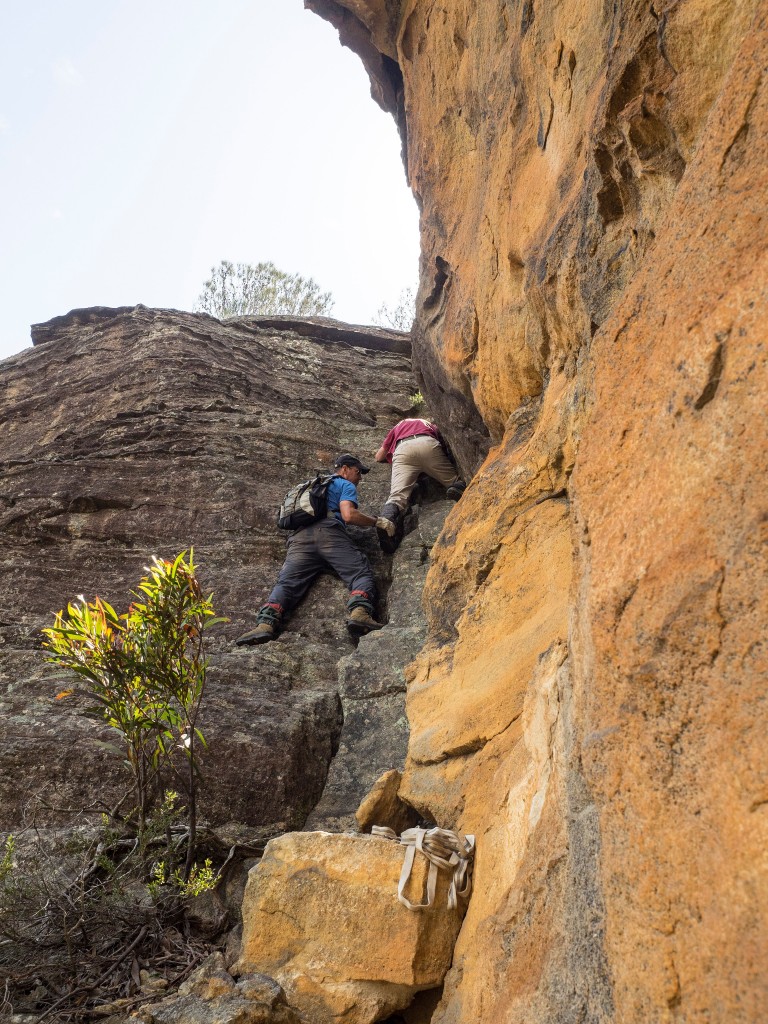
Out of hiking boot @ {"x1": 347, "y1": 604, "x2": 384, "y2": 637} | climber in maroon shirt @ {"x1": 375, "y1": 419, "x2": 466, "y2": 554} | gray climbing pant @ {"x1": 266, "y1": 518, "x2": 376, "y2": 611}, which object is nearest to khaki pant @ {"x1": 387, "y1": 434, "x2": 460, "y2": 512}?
climber in maroon shirt @ {"x1": 375, "y1": 419, "x2": 466, "y2": 554}

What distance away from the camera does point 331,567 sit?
832cm

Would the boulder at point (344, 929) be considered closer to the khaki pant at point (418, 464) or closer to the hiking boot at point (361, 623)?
the hiking boot at point (361, 623)

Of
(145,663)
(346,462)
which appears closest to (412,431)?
(346,462)

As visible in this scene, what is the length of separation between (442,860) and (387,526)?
517 cm

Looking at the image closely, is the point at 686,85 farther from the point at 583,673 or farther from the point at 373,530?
the point at 373,530

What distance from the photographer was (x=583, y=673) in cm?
269

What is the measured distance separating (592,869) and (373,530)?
6641mm

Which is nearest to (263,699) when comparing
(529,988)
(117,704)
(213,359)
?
(117,704)

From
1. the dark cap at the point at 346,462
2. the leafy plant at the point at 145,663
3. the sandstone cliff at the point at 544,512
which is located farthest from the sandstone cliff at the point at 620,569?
the dark cap at the point at 346,462

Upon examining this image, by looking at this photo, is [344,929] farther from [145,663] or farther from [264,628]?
[264,628]

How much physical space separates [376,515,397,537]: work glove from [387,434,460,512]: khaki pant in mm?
602

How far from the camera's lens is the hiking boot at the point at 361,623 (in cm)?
740

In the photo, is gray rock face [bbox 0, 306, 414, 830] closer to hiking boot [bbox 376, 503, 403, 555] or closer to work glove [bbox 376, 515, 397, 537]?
hiking boot [bbox 376, 503, 403, 555]

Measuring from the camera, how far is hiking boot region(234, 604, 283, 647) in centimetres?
725
